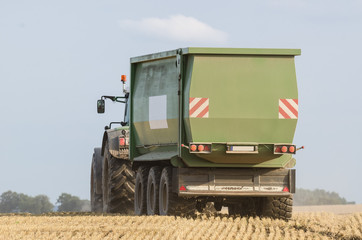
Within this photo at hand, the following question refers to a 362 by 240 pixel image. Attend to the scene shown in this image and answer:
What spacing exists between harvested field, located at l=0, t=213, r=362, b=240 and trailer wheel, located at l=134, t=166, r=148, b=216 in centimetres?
215

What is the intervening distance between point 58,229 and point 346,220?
732cm

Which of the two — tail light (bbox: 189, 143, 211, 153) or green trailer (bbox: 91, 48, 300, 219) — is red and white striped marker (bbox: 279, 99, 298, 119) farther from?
tail light (bbox: 189, 143, 211, 153)

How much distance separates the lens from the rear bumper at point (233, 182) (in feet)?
55.0

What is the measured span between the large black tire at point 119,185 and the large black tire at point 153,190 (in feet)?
5.66

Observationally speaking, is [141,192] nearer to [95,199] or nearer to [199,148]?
[199,148]

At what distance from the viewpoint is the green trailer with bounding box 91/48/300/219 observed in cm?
1628

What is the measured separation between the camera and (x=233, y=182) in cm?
1695

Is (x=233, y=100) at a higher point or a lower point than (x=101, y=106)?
lower

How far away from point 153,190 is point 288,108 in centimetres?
393

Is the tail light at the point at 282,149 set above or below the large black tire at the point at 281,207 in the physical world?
above

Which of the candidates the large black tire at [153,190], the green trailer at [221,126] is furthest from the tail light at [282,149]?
the large black tire at [153,190]

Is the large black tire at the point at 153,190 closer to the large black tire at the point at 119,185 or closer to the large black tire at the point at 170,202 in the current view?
the large black tire at the point at 170,202

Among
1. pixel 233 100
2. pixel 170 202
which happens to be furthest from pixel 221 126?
pixel 170 202

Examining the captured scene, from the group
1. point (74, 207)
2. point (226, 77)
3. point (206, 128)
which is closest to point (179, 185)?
point (206, 128)
